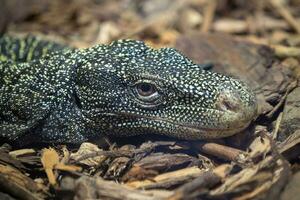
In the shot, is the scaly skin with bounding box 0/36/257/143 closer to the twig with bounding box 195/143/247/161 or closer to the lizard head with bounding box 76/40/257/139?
the lizard head with bounding box 76/40/257/139

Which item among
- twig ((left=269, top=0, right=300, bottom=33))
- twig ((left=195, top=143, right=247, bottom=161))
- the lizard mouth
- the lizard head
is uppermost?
twig ((left=269, top=0, right=300, bottom=33))

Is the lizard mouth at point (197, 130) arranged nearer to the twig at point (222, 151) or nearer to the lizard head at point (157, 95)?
the lizard head at point (157, 95)

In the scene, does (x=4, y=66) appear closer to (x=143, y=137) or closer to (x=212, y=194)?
(x=143, y=137)

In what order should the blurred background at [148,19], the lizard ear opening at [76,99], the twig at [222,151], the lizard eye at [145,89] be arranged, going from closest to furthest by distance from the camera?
1. the twig at [222,151]
2. the lizard eye at [145,89]
3. the lizard ear opening at [76,99]
4. the blurred background at [148,19]

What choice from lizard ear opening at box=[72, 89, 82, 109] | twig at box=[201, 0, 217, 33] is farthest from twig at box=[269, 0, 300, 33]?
lizard ear opening at box=[72, 89, 82, 109]

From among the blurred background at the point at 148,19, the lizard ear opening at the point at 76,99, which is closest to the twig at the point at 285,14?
the blurred background at the point at 148,19

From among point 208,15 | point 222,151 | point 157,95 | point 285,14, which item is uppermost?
point 208,15

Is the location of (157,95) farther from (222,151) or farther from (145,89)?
(222,151)

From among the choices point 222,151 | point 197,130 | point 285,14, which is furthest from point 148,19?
point 222,151
